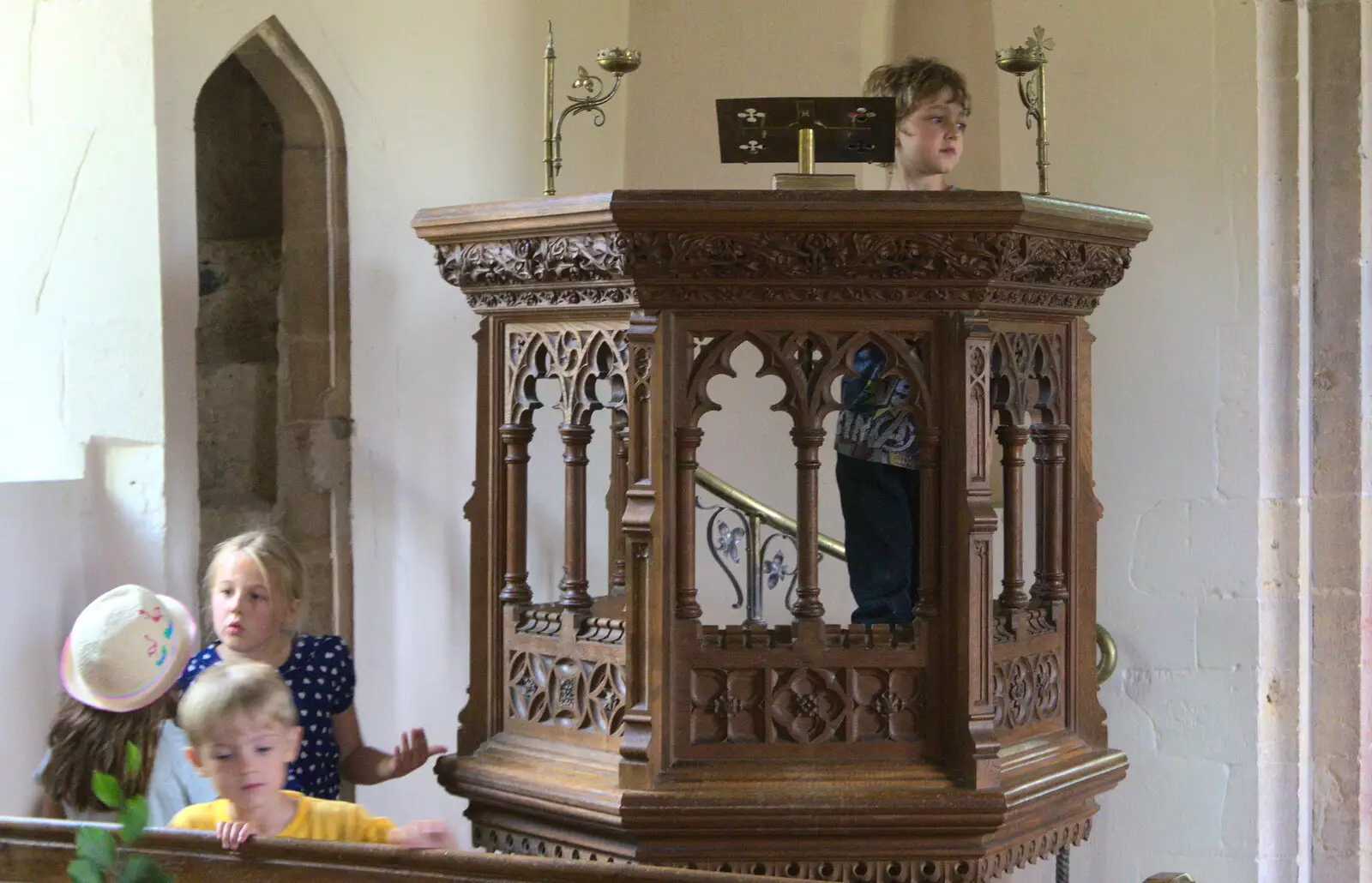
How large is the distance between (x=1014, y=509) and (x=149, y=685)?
161 centimetres

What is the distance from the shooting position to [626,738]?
8.17ft

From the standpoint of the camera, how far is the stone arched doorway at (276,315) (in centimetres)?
427

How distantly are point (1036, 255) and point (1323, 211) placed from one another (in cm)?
231

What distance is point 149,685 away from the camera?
2947mm

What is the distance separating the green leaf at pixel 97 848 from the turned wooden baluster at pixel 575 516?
4.67 feet

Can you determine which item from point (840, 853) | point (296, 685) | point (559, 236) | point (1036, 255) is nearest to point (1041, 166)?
point (1036, 255)

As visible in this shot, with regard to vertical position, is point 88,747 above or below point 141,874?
below

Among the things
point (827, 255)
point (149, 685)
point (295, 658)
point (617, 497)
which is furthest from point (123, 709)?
point (827, 255)

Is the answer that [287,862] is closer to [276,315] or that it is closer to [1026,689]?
[1026,689]

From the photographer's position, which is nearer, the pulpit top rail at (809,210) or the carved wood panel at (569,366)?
the pulpit top rail at (809,210)

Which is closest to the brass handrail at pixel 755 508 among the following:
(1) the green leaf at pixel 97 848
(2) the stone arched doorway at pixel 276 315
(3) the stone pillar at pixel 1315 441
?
(2) the stone arched doorway at pixel 276 315

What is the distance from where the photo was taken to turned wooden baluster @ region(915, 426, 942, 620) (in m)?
2.56

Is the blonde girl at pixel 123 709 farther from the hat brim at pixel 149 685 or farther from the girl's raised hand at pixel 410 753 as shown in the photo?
the girl's raised hand at pixel 410 753

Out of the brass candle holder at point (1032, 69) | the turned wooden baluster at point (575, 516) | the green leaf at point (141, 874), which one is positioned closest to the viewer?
the green leaf at point (141, 874)
